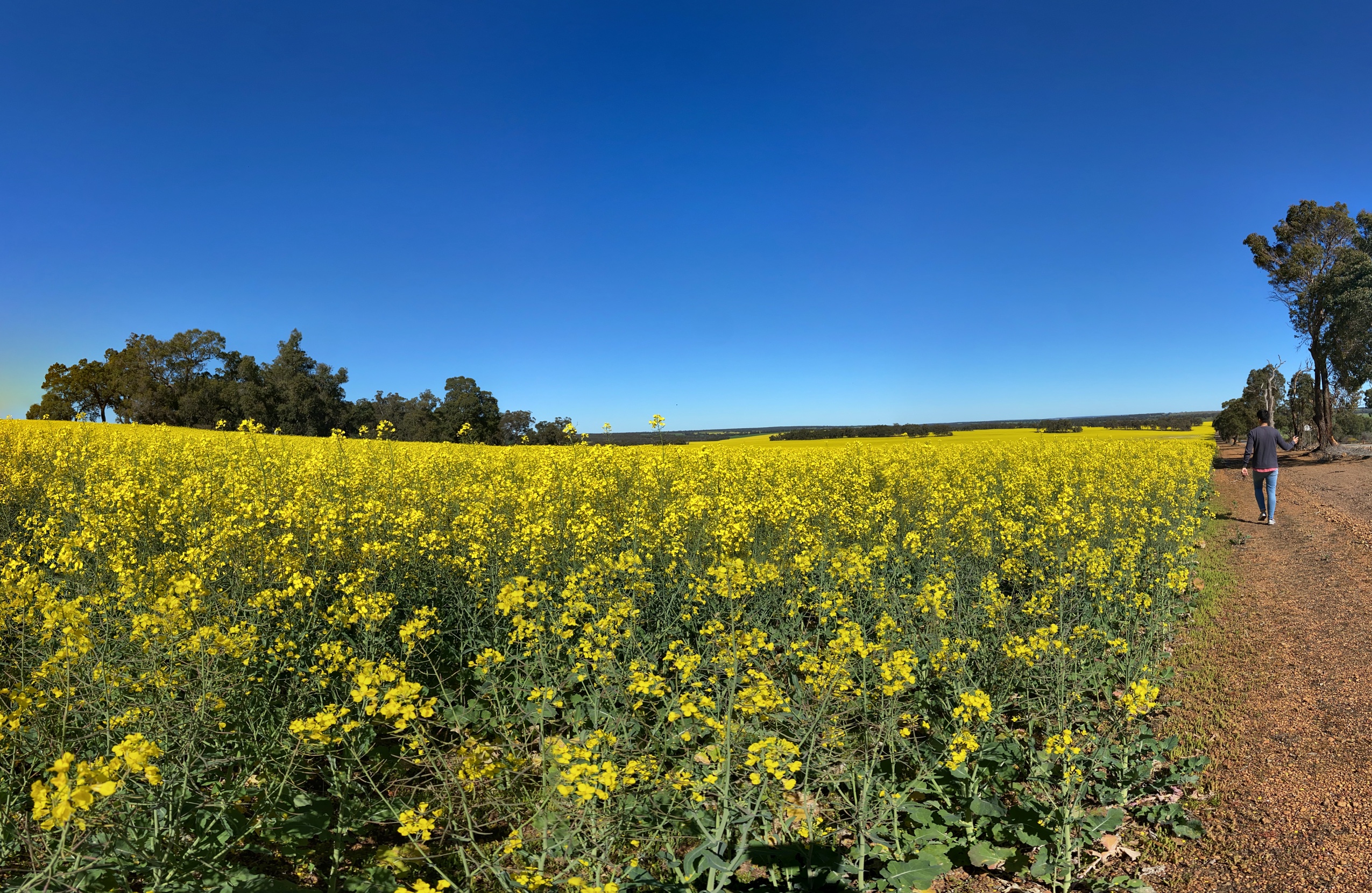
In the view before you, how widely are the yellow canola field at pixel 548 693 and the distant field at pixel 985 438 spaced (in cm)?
1184

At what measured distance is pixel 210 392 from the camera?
4862 centimetres

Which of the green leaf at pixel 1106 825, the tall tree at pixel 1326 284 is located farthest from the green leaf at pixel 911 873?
the tall tree at pixel 1326 284

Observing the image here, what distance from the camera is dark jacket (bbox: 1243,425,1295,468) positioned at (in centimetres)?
1202

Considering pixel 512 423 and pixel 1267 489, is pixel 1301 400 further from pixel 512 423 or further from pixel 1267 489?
pixel 512 423

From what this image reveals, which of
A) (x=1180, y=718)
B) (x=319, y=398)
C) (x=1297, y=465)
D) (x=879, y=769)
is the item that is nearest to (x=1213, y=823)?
(x=1180, y=718)

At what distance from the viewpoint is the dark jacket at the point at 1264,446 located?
39.4 feet

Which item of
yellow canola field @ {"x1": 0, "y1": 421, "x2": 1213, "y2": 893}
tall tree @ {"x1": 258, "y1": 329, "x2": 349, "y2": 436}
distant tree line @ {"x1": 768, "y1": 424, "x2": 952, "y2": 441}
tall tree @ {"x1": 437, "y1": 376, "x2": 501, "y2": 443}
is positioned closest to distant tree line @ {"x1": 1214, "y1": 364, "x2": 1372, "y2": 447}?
distant tree line @ {"x1": 768, "y1": 424, "x2": 952, "y2": 441}

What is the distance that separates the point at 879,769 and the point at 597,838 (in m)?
2.21

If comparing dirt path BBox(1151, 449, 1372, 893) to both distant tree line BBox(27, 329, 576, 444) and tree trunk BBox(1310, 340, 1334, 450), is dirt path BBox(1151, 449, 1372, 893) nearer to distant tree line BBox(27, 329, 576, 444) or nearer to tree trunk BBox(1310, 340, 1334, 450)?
tree trunk BBox(1310, 340, 1334, 450)

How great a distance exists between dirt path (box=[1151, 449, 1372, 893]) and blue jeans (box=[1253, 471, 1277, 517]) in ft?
9.36

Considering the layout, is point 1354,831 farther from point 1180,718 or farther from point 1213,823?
point 1180,718

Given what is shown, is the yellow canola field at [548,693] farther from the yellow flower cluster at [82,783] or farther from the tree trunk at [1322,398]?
the tree trunk at [1322,398]

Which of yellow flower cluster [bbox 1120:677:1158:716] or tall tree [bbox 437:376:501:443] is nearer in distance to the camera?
yellow flower cluster [bbox 1120:677:1158:716]

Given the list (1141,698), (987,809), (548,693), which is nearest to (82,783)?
(548,693)
